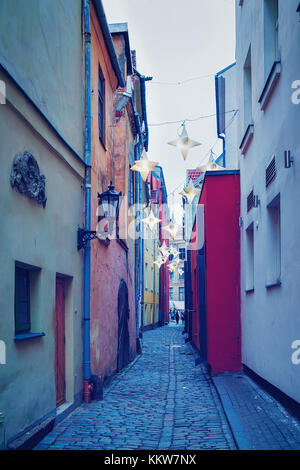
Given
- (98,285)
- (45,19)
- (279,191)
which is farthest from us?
(98,285)

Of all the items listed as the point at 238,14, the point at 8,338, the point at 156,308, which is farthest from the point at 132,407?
the point at 156,308

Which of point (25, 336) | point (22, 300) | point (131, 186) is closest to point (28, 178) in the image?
point (22, 300)

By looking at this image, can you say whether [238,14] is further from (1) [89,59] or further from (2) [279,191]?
(2) [279,191]

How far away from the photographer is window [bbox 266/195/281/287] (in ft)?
26.0

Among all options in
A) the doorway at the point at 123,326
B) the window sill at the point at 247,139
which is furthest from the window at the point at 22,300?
the doorway at the point at 123,326

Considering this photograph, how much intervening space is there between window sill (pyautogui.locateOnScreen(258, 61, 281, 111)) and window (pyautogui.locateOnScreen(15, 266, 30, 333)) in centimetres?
421

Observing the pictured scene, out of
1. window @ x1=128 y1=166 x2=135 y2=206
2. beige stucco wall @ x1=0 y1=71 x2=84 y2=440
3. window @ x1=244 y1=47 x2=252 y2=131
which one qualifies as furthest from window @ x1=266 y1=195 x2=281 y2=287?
window @ x1=128 y1=166 x2=135 y2=206

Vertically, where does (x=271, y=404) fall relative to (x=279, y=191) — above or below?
below

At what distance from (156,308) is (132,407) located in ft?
101

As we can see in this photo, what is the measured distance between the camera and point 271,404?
7273mm

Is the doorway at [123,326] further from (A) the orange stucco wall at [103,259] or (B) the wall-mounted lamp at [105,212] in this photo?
(B) the wall-mounted lamp at [105,212]

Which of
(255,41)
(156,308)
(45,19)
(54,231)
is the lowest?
(156,308)

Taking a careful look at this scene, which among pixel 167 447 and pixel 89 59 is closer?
pixel 167 447
